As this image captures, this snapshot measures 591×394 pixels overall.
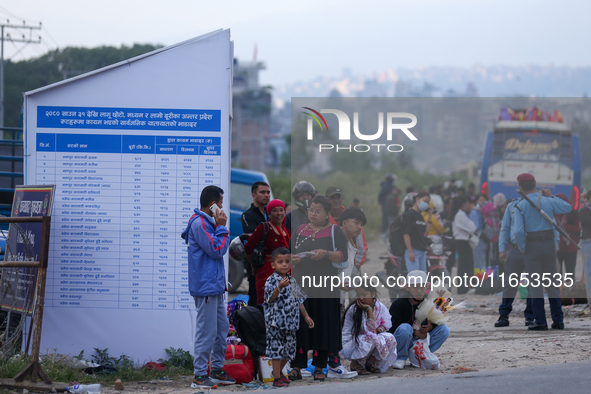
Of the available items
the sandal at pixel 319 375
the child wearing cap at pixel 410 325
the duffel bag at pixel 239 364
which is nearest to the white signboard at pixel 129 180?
the duffel bag at pixel 239 364

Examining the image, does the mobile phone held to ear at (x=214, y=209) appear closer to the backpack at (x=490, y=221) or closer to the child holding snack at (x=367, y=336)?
the child holding snack at (x=367, y=336)

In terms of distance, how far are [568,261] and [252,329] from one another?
15.3ft

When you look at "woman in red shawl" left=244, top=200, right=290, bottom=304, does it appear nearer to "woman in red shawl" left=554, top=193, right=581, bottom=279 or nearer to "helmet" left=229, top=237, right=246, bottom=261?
"helmet" left=229, top=237, right=246, bottom=261

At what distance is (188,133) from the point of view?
6.00m

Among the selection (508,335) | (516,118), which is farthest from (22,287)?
(516,118)

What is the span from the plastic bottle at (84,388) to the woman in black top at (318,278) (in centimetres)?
173

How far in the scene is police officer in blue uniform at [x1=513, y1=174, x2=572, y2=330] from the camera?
23.5 ft

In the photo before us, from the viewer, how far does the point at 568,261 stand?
7.80 m

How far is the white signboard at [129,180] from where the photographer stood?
19.4 feet

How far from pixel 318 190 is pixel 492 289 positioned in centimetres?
476

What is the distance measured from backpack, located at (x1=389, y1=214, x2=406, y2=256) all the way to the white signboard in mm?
3767

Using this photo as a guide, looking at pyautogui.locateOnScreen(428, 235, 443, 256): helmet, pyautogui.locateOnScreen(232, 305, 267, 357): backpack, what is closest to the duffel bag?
pyautogui.locateOnScreen(232, 305, 267, 357): backpack

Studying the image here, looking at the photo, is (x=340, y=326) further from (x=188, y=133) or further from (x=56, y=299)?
(x=56, y=299)

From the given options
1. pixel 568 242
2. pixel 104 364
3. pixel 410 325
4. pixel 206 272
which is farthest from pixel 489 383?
pixel 104 364
